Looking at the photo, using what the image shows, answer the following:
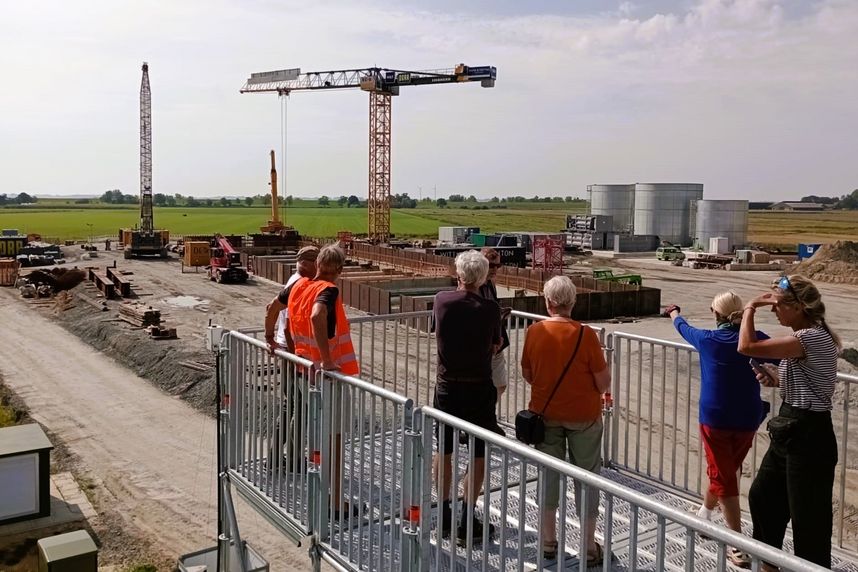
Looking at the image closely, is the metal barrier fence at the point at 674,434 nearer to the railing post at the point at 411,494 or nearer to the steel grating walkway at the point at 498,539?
the steel grating walkway at the point at 498,539

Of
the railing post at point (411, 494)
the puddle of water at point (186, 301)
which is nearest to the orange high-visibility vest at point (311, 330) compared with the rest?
the railing post at point (411, 494)

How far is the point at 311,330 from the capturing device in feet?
18.7

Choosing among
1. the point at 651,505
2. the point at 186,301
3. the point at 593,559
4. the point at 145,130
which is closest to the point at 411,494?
the point at 593,559

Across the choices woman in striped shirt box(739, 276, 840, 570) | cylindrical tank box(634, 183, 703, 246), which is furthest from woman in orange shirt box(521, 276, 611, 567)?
cylindrical tank box(634, 183, 703, 246)

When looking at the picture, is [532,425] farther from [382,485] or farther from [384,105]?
[384,105]

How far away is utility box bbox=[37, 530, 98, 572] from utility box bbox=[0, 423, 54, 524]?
10.6 feet

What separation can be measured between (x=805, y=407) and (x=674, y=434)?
237 centimetres

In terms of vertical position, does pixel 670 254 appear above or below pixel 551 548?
below

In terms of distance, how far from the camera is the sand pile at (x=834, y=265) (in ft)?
150

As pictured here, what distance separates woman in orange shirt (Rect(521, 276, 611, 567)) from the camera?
461 cm

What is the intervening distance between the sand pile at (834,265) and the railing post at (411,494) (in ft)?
154

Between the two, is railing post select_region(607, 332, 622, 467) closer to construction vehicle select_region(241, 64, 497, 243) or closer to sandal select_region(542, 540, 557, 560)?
sandal select_region(542, 540, 557, 560)

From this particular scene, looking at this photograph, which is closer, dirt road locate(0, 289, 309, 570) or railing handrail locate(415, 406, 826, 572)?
railing handrail locate(415, 406, 826, 572)

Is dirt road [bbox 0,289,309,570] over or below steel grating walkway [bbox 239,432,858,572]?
below
